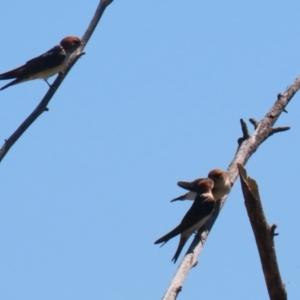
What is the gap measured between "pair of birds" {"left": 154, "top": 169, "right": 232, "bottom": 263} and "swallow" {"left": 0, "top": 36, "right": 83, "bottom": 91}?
2220 mm

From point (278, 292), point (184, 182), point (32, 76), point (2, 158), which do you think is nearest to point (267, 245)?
point (278, 292)

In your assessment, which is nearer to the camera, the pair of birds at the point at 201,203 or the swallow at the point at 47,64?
the pair of birds at the point at 201,203

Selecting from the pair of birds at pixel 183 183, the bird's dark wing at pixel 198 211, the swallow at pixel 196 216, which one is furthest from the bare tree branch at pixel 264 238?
the bird's dark wing at pixel 198 211

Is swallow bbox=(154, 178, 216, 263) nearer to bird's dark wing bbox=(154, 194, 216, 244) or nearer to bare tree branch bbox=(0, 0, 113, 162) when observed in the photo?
bird's dark wing bbox=(154, 194, 216, 244)

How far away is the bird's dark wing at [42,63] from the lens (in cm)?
879

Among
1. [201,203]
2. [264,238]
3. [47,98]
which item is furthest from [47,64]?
[264,238]

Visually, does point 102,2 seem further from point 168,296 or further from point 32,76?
point 168,296

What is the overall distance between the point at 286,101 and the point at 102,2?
6.11ft

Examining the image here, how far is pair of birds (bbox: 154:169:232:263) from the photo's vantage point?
6738 mm

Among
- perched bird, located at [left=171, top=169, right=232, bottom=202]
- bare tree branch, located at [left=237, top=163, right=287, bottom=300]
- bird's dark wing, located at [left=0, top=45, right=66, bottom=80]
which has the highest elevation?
bird's dark wing, located at [left=0, top=45, right=66, bottom=80]

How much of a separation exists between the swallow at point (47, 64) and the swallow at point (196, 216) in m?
2.44

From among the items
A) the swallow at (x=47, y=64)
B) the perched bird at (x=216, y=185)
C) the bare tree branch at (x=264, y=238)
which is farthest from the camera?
the swallow at (x=47, y=64)

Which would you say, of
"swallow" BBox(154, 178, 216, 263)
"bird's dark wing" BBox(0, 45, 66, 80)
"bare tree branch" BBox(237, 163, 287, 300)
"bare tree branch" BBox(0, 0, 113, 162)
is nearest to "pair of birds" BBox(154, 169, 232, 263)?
"swallow" BBox(154, 178, 216, 263)

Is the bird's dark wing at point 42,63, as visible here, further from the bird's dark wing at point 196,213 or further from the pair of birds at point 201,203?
the bird's dark wing at point 196,213
